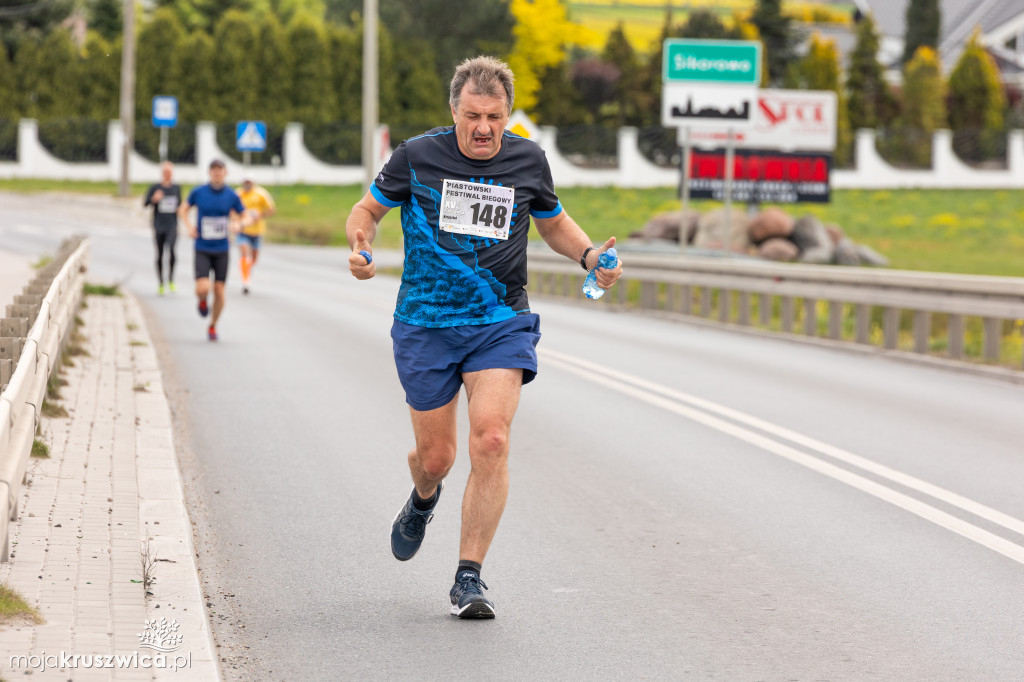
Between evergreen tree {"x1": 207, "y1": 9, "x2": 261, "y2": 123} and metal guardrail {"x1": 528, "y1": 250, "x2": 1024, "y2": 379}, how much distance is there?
1387 inches

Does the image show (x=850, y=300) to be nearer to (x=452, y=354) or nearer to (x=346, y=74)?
(x=452, y=354)

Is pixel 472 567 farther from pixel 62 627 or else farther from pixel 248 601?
pixel 62 627

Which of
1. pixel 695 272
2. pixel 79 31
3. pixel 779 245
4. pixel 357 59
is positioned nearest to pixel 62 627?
pixel 695 272

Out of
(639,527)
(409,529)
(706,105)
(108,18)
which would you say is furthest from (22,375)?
(108,18)

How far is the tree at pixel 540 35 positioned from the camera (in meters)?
94.7

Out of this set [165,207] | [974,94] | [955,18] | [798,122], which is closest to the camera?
[165,207]

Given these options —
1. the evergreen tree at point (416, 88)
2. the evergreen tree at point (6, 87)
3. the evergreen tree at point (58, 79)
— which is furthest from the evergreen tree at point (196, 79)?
the evergreen tree at point (416, 88)

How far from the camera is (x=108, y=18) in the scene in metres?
70.9

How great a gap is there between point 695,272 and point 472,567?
15750mm

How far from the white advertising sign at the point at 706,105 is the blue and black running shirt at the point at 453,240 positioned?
64.9ft

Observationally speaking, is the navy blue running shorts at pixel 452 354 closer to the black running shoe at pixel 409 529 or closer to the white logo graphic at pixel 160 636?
the black running shoe at pixel 409 529

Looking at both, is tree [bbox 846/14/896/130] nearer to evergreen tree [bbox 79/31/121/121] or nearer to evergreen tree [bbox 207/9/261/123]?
evergreen tree [bbox 207/9/261/123]

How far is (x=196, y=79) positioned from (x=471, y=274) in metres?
54.7

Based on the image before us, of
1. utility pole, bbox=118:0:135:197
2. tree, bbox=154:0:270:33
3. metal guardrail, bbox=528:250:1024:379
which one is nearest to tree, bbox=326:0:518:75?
tree, bbox=154:0:270:33
